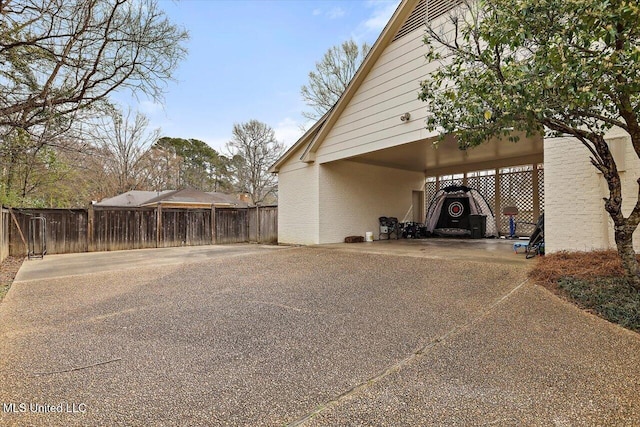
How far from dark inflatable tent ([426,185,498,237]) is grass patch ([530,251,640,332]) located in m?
6.13

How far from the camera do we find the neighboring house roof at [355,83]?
737cm

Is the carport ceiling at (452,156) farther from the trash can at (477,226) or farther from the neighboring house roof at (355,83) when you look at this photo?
the trash can at (477,226)

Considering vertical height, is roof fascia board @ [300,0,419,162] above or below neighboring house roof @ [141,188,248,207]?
above

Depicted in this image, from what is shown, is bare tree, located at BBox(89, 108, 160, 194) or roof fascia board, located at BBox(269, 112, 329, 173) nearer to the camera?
roof fascia board, located at BBox(269, 112, 329, 173)

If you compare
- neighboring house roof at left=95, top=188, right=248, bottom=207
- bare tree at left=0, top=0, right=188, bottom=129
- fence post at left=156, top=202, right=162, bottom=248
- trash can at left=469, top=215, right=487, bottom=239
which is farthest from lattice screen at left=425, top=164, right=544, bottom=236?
neighboring house roof at left=95, top=188, right=248, bottom=207

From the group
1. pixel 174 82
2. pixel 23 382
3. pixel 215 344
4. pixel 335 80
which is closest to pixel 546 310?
pixel 215 344

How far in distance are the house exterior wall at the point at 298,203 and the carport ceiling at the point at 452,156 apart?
5.22 feet

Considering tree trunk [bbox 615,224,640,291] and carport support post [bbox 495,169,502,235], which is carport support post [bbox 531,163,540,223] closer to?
carport support post [bbox 495,169,502,235]

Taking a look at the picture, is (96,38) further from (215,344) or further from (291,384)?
(291,384)

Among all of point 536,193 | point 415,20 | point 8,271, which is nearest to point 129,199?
point 8,271

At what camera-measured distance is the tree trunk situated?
3486 millimetres

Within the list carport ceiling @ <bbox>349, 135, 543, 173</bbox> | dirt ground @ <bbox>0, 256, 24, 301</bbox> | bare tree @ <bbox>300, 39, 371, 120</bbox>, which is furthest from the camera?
bare tree @ <bbox>300, 39, 371, 120</bbox>

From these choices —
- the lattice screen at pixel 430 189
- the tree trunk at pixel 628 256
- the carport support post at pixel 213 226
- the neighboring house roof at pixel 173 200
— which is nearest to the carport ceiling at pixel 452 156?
the lattice screen at pixel 430 189

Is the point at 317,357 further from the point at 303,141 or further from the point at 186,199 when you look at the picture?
the point at 186,199
